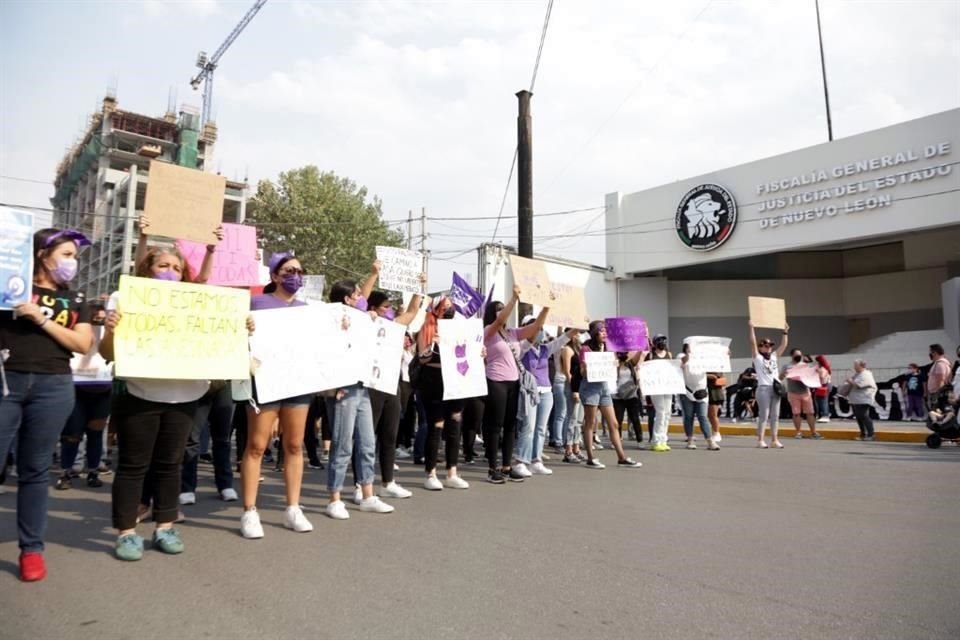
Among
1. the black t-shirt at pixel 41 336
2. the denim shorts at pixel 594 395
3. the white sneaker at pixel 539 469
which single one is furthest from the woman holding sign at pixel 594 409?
the black t-shirt at pixel 41 336

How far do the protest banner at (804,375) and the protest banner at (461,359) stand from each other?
29.2 ft

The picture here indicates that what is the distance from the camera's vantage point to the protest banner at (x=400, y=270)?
248 inches

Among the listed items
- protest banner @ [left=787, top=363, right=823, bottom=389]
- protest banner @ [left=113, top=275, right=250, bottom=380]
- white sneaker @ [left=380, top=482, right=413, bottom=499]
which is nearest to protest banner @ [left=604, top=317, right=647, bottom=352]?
white sneaker @ [left=380, top=482, right=413, bottom=499]

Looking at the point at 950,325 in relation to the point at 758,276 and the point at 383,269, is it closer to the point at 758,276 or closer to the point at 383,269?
the point at 758,276

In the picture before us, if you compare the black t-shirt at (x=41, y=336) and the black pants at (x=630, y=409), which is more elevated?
the black t-shirt at (x=41, y=336)

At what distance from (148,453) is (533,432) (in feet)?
15.2

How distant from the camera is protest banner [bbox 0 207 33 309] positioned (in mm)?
3164

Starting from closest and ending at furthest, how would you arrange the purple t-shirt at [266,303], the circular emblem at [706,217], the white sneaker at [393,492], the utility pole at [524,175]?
the purple t-shirt at [266,303]
the white sneaker at [393,492]
the utility pole at [524,175]
the circular emblem at [706,217]

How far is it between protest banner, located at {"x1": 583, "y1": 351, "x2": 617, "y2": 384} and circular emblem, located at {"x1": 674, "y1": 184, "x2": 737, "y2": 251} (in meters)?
17.9

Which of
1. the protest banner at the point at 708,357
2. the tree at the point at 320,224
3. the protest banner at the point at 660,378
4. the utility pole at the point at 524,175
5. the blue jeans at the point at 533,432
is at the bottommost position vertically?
the blue jeans at the point at 533,432

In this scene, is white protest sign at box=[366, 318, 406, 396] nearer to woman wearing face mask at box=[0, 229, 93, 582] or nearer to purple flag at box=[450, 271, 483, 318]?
woman wearing face mask at box=[0, 229, 93, 582]

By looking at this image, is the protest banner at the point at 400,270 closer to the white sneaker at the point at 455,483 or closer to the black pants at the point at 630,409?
the white sneaker at the point at 455,483

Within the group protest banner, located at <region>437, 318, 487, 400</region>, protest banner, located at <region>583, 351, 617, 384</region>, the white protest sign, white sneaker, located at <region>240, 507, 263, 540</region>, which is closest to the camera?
white sneaker, located at <region>240, 507, 263, 540</region>

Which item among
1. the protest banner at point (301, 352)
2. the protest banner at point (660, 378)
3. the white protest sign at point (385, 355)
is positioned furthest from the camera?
the protest banner at point (660, 378)
